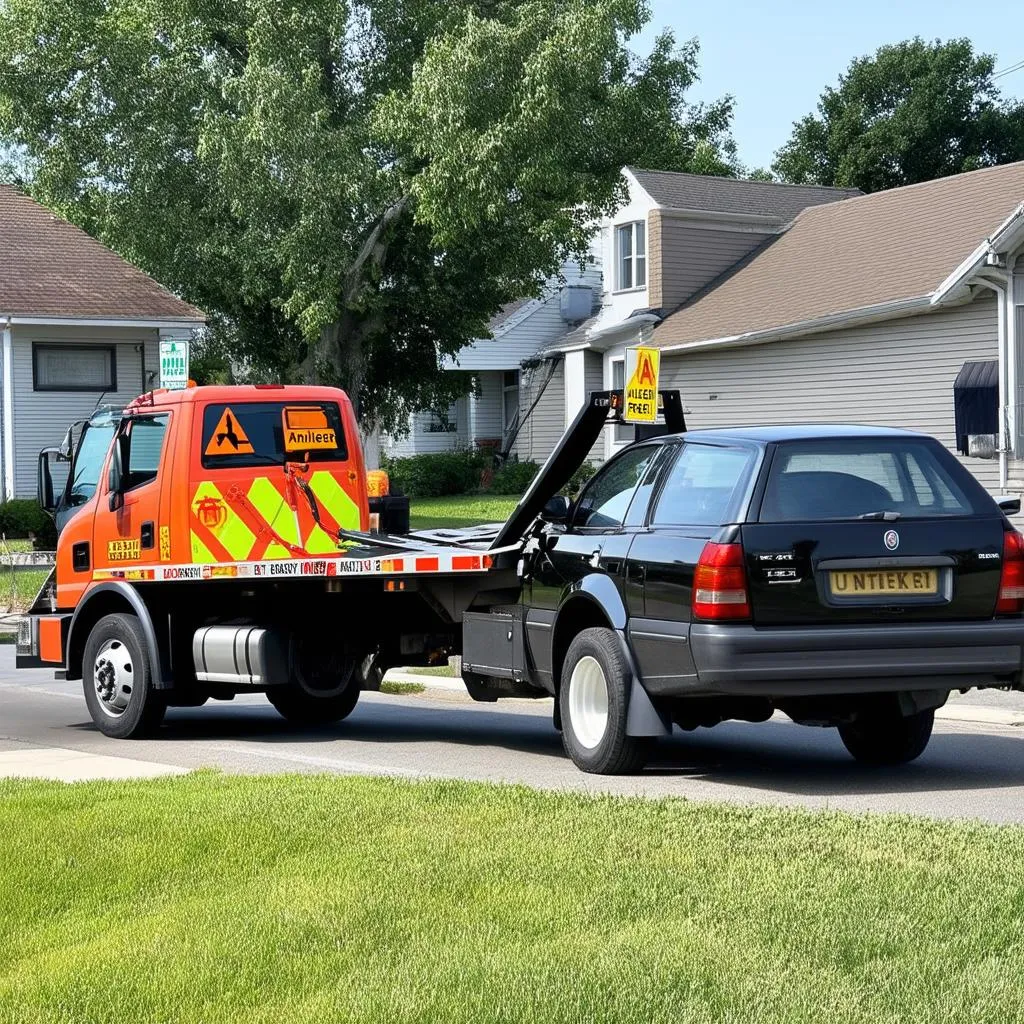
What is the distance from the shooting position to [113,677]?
42.4ft

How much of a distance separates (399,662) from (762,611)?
4.17 m

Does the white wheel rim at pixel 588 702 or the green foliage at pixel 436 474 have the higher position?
the green foliage at pixel 436 474

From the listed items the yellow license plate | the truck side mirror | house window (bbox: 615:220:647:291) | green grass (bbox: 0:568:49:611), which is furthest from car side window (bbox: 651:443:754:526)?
house window (bbox: 615:220:647:291)

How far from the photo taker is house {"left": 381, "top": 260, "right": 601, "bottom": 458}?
49.2 meters

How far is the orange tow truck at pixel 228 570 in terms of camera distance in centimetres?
1240

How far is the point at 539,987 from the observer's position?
17.0ft

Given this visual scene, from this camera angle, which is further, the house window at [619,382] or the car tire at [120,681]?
the house window at [619,382]

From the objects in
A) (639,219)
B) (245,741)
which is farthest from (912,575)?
(639,219)

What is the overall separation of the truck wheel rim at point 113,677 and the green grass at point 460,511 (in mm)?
19118

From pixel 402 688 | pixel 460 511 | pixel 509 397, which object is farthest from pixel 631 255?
pixel 402 688

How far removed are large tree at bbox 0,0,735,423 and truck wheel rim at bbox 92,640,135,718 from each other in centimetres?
2204

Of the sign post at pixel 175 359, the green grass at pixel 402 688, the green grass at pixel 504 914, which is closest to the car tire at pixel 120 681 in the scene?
the green grass at pixel 402 688

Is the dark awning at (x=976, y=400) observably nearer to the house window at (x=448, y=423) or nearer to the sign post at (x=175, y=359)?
the sign post at (x=175, y=359)

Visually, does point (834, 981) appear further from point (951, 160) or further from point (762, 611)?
point (951, 160)
